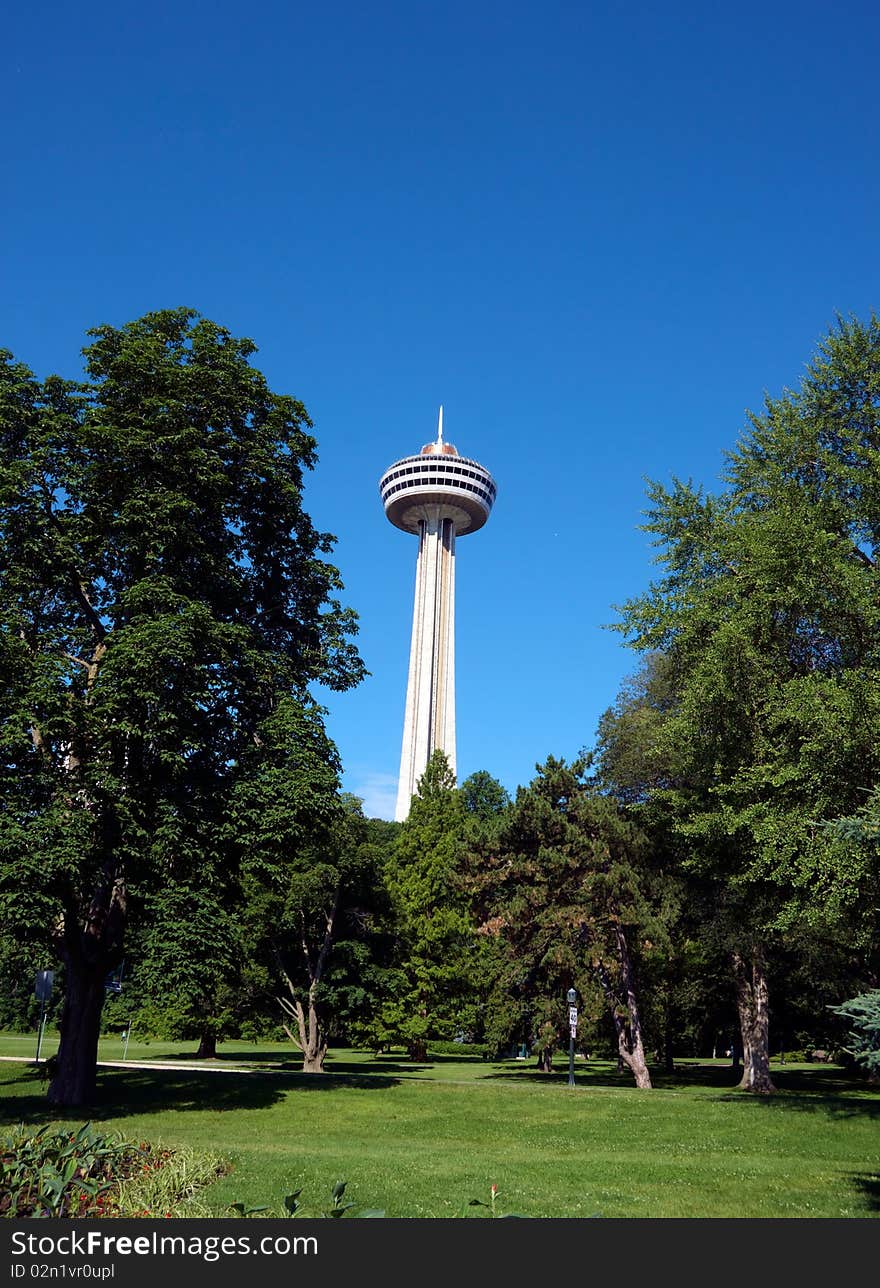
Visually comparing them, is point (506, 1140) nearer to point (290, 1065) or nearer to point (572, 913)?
point (572, 913)

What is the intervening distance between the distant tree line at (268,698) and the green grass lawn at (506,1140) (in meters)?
3.33

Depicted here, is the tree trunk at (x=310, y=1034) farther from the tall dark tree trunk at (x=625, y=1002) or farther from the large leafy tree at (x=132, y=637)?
the large leafy tree at (x=132, y=637)

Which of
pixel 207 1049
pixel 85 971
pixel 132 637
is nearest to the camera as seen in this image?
pixel 132 637

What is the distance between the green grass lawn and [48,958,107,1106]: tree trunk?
659 mm

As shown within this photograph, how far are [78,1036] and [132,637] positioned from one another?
32.4 feet

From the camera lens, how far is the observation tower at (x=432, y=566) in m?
109

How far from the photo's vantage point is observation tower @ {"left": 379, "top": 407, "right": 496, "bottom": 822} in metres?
109

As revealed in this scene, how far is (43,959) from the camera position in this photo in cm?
2136

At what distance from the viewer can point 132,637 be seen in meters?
20.3

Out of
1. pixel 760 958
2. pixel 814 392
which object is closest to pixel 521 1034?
pixel 760 958

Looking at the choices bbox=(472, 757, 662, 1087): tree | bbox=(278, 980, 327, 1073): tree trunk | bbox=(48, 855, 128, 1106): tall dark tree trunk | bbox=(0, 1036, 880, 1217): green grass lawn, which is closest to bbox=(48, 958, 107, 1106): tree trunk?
bbox=(48, 855, 128, 1106): tall dark tree trunk

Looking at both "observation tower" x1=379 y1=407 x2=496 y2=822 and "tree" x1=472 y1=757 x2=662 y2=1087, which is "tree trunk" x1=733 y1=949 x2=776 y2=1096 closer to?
"tree" x1=472 y1=757 x2=662 y2=1087

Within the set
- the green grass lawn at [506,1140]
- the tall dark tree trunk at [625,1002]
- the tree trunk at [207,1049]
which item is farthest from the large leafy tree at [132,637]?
the tree trunk at [207,1049]

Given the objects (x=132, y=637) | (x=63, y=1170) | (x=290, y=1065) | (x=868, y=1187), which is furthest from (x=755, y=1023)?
(x=63, y=1170)
